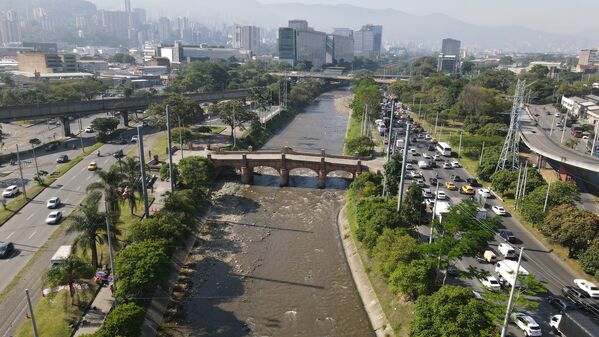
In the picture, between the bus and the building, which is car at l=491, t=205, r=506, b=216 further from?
the building

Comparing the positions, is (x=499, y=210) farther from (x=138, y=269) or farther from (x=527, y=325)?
(x=138, y=269)

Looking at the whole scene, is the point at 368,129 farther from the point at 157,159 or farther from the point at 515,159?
the point at 157,159

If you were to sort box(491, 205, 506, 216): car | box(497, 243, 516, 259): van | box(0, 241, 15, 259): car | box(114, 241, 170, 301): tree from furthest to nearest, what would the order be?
box(491, 205, 506, 216): car → box(497, 243, 516, 259): van → box(0, 241, 15, 259): car → box(114, 241, 170, 301): tree

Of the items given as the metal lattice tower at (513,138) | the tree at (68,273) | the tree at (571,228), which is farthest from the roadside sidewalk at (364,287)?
the metal lattice tower at (513,138)

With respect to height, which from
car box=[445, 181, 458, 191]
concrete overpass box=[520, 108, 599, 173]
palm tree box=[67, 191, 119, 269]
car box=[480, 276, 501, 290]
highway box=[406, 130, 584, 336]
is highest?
concrete overpass box=[520, 108, 599, 173]

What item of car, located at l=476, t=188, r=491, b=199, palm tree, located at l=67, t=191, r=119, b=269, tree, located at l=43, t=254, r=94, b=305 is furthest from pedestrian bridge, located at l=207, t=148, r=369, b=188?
tree, located at l=43, t=254, r=94, b=305

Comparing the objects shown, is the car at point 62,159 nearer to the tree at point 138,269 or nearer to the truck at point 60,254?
the truck at point 60,254
